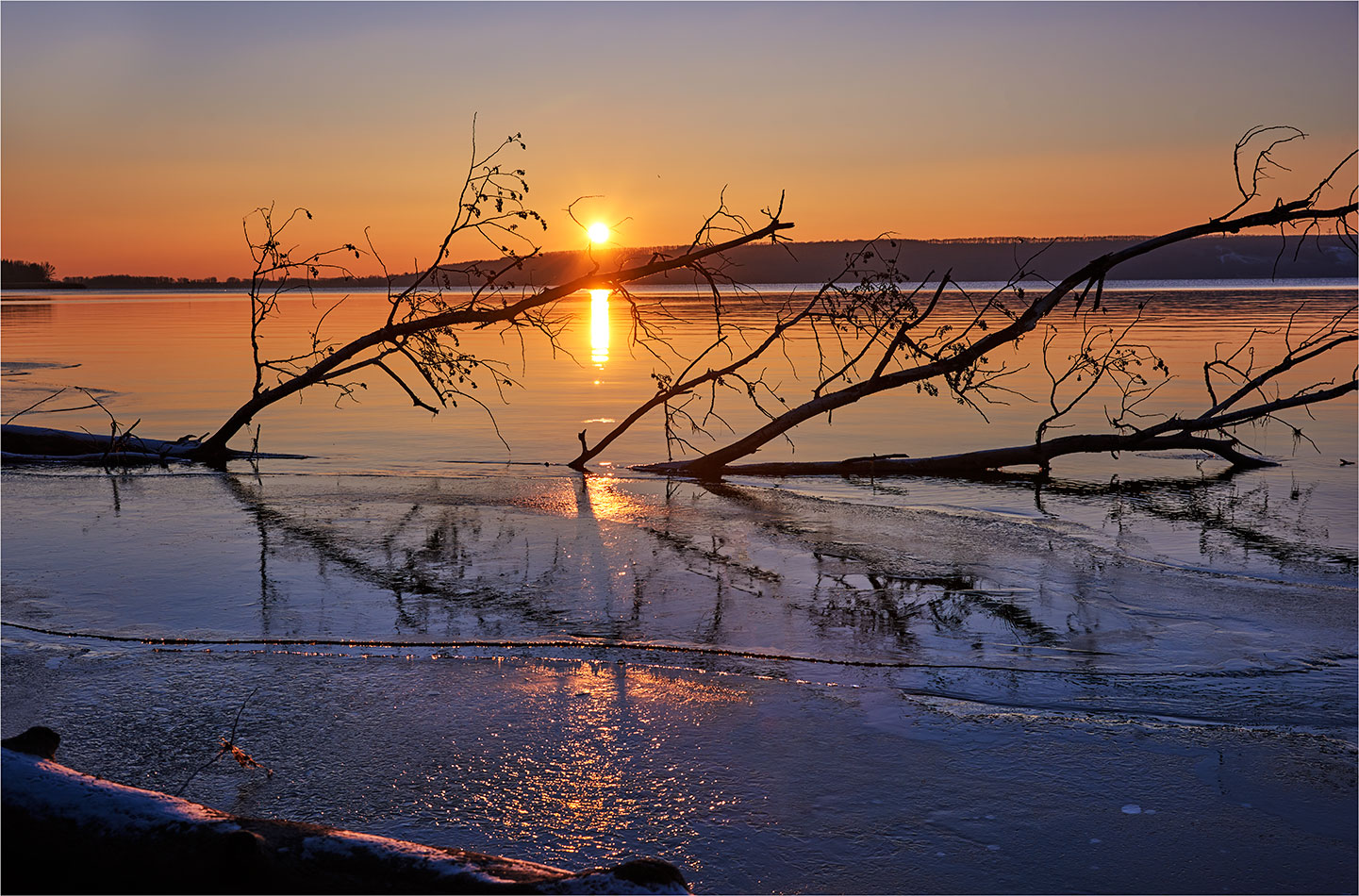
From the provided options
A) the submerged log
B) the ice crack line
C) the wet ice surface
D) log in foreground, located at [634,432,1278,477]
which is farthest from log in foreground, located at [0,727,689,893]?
the submerged log

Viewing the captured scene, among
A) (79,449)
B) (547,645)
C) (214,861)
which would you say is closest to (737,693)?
(547,645)

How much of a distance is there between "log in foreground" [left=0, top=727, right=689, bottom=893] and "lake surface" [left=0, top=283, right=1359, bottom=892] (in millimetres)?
693

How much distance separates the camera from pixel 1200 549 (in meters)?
7.30

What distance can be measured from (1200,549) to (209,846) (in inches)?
270

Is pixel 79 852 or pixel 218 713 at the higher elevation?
pixel 79 852

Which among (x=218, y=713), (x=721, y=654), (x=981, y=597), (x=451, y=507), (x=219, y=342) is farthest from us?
(x=219, y=342)

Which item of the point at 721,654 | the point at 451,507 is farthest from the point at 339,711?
the point at 451,507

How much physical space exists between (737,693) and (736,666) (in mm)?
358

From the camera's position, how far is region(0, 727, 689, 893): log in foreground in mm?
2254

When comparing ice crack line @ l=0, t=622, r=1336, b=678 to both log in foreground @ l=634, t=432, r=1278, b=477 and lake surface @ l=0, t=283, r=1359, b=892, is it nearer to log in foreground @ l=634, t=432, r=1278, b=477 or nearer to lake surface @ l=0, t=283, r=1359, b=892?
lake surface @ l=0, t=283, r=1359, b=892

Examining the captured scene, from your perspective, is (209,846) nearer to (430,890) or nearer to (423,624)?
(430,890)

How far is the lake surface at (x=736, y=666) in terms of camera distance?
3178 millimetres

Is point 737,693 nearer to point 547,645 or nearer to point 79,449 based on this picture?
point 547,645

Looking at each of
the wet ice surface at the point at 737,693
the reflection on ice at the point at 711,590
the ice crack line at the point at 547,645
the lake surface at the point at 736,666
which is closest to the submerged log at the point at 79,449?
the lake surface at the point at 736,666
